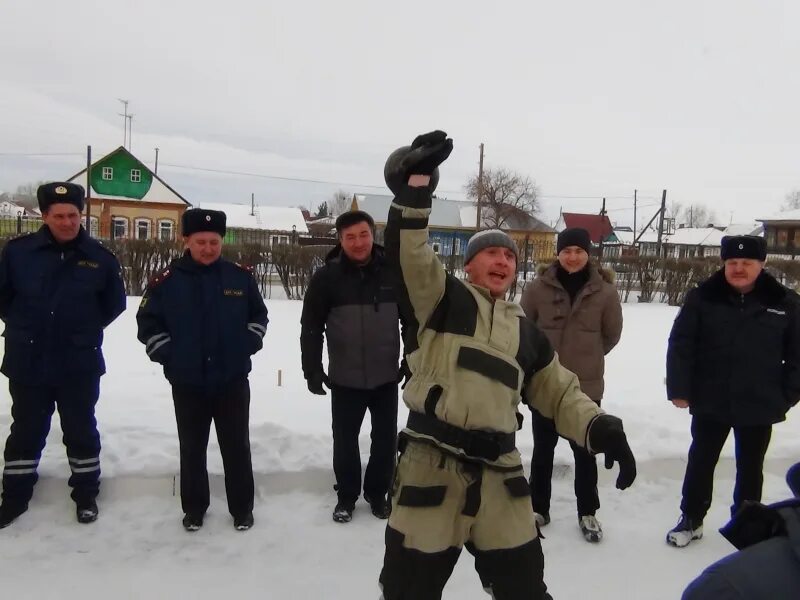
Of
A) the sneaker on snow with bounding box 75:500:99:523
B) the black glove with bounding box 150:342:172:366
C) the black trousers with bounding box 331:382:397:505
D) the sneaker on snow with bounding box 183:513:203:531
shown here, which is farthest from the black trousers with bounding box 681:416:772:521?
the sneaker on snow with bounding box 75:500:99:523

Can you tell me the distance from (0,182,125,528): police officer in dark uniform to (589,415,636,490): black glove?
2.66 meters

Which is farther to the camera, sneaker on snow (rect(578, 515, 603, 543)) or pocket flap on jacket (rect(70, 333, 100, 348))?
sneaker on snow (rect(578, 515, 603, 543))

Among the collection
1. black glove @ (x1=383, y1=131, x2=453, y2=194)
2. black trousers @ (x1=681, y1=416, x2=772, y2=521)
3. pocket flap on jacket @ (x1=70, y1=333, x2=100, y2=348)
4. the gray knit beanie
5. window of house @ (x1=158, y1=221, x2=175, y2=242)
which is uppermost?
window of house @ (x1=158, y1=221, x2=175, y2=242)

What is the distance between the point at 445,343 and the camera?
2.10 metres


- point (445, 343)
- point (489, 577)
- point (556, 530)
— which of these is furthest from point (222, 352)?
point (556, 530)

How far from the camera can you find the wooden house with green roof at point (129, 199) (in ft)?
99.1

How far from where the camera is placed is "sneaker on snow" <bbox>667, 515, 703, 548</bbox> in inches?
135

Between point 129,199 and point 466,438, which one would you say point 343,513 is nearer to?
point 466,438

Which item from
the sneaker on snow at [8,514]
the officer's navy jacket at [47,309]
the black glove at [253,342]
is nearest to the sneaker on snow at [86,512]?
the sneaker on snow at [8,514]

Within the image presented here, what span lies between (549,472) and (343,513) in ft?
4.04

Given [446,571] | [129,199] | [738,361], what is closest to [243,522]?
[446,571]

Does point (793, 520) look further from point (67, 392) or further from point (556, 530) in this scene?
point (67, 392)

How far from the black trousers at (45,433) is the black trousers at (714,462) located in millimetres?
3382

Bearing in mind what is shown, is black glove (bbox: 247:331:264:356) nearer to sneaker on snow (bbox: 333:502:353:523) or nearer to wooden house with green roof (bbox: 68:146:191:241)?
sneaker on snow (bbox: 333:502:353:523)
